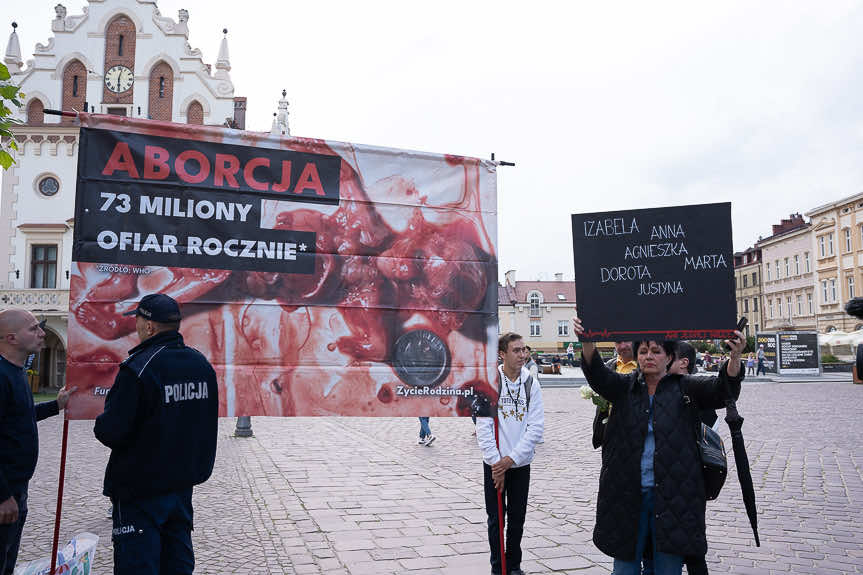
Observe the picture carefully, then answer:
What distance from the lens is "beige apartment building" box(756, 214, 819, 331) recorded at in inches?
2410

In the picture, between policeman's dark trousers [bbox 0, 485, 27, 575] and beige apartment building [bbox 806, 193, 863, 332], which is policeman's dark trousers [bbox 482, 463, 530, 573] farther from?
beige apartment building [bbox 806, 193, 863, 332]

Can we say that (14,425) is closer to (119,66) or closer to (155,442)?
(155,442)

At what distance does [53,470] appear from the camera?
10.2m

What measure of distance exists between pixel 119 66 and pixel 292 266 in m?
36.3

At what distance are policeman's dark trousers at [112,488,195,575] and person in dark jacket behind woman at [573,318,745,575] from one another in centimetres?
231

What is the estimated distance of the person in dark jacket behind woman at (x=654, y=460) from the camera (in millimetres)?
3553

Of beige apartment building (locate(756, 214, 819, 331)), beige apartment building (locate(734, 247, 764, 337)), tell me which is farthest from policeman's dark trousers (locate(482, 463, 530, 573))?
beige apartment building (locate(734, 247, 764, 337))

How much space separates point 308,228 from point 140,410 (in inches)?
58.6

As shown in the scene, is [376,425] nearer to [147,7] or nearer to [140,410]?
[140,410]

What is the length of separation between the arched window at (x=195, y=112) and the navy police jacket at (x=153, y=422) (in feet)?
114

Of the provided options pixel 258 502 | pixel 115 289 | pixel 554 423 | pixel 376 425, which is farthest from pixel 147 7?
pixel 115 289

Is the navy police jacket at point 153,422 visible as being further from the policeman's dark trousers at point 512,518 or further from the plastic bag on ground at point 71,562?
the policeman's dark trousers at point 512,518

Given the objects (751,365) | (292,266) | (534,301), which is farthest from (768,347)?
(292,266)

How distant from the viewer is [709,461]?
11.9 feet
